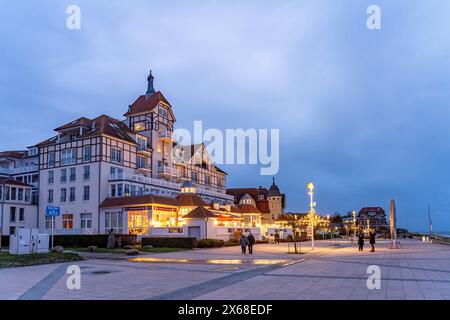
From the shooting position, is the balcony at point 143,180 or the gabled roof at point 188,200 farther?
the gabled roof at point 188,200

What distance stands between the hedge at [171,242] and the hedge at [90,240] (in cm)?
161

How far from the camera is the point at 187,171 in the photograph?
67312 millimetres

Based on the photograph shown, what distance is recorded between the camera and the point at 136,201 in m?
46.0

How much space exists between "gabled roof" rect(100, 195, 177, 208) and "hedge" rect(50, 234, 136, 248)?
6.56 metres

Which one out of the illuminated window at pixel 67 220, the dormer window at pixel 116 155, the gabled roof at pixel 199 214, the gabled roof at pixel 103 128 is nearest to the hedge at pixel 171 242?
the gabled roof at pixel 199 214

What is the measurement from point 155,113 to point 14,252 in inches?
1428

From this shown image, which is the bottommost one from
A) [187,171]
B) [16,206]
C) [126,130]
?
[16,206]

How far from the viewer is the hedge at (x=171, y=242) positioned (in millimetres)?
36469

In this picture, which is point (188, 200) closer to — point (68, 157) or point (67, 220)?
point (67, 220)

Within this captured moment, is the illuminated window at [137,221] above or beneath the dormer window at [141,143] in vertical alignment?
beneath

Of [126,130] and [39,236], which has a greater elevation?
[126,130]
